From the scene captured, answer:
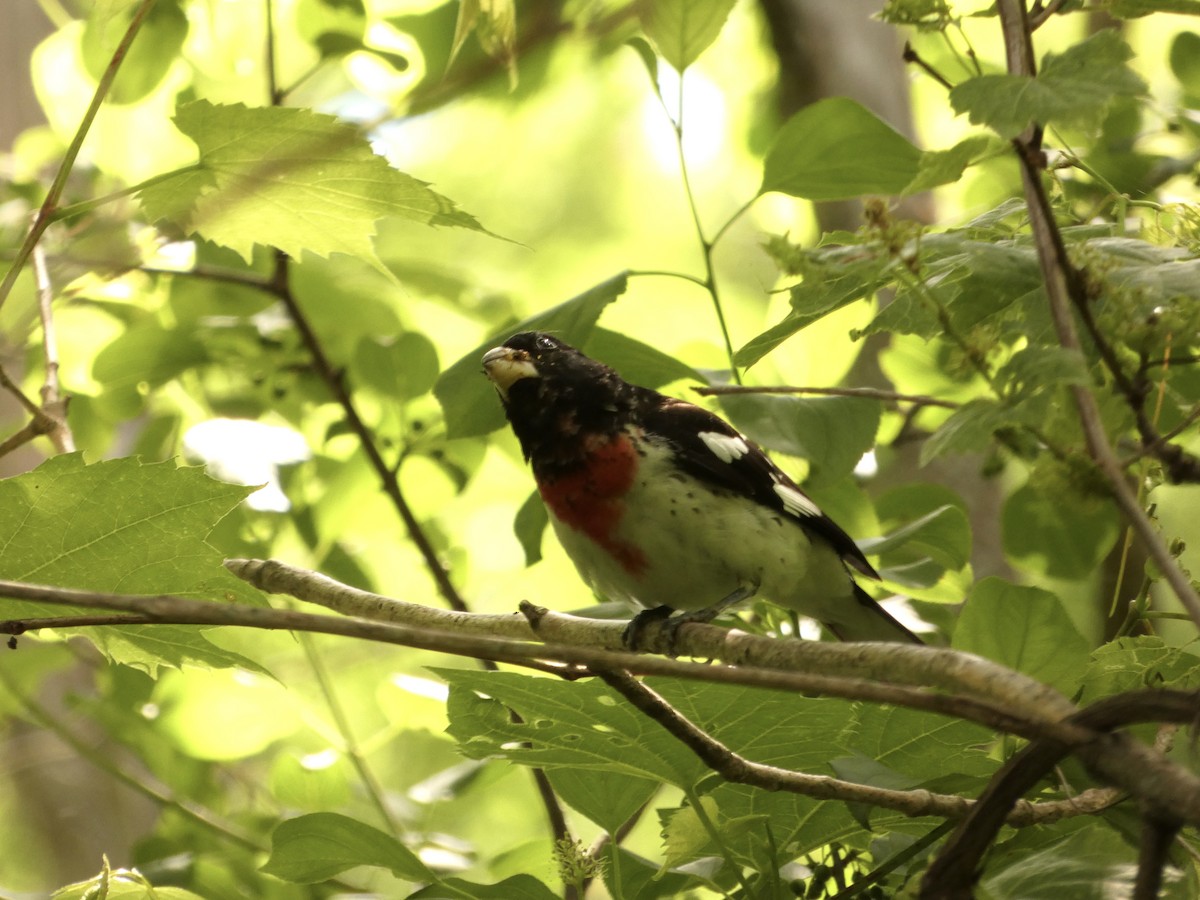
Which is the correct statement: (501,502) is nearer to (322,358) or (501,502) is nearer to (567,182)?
(322,358)

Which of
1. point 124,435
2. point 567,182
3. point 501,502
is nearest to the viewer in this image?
point 501,502

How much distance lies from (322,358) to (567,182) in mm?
5354

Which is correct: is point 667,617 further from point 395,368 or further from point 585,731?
point 585,731

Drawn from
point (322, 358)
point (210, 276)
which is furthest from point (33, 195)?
point (322, 358)

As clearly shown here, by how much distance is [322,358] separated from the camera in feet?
9.62

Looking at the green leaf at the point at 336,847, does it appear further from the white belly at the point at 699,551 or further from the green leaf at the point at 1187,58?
the green leaf at the point at 1187,58

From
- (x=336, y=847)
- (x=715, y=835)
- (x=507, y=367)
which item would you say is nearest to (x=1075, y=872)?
(x=715, y=835)

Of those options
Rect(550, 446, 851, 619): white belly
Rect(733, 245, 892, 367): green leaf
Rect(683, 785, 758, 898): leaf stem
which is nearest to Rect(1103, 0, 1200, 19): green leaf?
Rect(733, 245, 892, 367): green leaf

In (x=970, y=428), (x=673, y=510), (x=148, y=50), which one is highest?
(x=148, y=50)

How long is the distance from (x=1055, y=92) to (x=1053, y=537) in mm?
1379

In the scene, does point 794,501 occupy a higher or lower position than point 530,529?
higher

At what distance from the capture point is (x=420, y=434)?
2.95 metres

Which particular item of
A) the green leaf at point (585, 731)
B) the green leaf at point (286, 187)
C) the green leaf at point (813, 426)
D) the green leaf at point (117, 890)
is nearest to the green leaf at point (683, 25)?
the green leaf at point (286, 187)

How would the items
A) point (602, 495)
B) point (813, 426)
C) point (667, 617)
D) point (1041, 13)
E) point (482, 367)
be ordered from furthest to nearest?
1. point (602, 495)
2. point (667, 617)
3. point (482, 367)
4. point (813, 426)
5. point (1041, 13)
